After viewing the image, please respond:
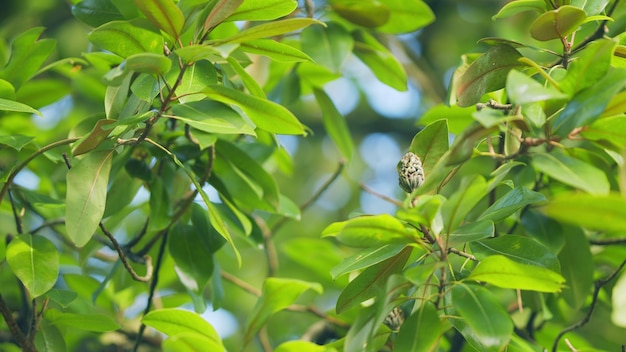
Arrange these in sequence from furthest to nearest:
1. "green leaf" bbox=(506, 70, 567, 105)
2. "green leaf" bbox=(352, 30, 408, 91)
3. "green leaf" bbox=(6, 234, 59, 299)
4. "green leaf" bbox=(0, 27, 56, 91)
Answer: "green leaf" bbox=(352, 30, 408, 91)
"green leaf" bbox=(0, 27, 56, 91)
"green leaf" bbox=(6, 234, 59, 299)
"green leaf" bbox=(506, 70, 567, 105)

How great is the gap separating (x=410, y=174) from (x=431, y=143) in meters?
0.07

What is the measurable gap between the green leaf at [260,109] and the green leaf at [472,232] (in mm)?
212

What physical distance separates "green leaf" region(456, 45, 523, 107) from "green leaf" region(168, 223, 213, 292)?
1.63 feet

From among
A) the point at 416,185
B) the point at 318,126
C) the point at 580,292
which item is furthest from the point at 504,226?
the point at 318,126

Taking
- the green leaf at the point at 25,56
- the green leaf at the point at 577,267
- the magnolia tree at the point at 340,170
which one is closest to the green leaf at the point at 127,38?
the magnolia tree at the point at 340,170

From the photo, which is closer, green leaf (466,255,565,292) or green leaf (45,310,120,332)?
green leaf (466,255,565,292)

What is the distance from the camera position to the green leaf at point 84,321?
1.09m

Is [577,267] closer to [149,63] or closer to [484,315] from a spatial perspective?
[484,315]

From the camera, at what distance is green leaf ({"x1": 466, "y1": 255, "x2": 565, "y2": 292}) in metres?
0.79

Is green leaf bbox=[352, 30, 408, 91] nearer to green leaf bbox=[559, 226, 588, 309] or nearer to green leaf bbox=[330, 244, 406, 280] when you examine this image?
green leaf bbox=[559, 226, 588, 309]

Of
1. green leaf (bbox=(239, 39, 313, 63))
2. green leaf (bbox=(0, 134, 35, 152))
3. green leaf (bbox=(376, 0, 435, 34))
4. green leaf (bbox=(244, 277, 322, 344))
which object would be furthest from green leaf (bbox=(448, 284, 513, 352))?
green leaf (bbox=(376, 0, 435, 34))

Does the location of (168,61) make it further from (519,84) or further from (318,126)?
(318,126)

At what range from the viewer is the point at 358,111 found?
10.1ft

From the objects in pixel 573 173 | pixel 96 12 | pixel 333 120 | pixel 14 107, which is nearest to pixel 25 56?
pixel 96 12
